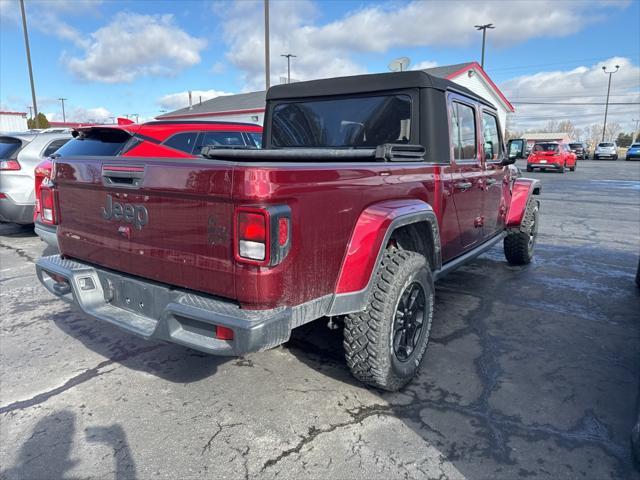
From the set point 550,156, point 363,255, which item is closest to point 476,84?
point 550,156

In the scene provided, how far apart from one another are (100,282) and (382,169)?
1.86 m

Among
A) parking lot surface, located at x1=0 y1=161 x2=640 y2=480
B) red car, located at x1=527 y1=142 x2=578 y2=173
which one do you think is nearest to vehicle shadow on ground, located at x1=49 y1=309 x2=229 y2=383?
parking lot surface, located at x1=0 y1=161 x2=640 y2=480

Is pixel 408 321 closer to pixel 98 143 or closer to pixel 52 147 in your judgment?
pixel 98 143

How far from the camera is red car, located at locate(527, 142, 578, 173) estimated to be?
941 inches

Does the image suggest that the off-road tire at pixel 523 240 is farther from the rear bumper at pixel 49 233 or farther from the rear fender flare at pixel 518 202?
the rear bumper at pixel 49 233

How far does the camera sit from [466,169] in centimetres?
390

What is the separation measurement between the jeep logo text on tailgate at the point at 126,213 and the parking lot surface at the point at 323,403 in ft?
3.80

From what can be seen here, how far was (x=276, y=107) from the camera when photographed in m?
4.37

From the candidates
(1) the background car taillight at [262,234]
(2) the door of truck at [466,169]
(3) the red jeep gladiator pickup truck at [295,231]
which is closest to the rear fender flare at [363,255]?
(3) the red jeep gladiator pickup truck at [295,231]

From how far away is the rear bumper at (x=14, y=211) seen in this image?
7043 millimetres

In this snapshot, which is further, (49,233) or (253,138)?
(253,138)

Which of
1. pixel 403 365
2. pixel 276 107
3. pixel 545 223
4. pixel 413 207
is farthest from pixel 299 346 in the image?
pixel 545 223

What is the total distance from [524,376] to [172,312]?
7.94 feet

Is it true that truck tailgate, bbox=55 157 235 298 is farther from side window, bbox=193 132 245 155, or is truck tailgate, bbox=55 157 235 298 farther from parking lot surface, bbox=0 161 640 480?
side window, bbox=193 132 245 155
